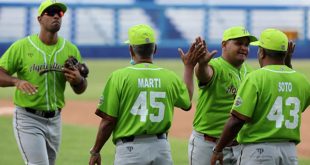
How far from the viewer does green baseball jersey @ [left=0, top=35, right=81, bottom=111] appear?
8.71 metres

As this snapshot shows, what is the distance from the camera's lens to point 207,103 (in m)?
8.16

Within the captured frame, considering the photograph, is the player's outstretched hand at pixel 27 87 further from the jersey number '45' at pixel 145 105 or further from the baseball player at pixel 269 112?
the baseball player at pixel 269 112

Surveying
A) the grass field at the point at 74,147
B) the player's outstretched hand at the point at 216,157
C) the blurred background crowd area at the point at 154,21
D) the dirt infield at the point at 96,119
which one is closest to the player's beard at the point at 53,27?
the player's outstretched hand at the point at 216,157

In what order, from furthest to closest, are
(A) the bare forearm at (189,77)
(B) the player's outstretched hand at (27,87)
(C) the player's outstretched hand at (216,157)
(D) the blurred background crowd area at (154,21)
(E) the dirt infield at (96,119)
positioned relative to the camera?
1. (D) the blurred background crowd area at (154,21)
2. (E) the dirt infield at (96,119)
3. (B) the player's outstretched hand at (27,87)
4. (A) the bare forearm at (189,77)
5. (C) the player's outstretched hand at (216,157)

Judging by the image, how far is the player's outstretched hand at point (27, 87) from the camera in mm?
8211

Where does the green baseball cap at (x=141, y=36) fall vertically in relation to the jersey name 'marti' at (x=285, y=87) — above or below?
above

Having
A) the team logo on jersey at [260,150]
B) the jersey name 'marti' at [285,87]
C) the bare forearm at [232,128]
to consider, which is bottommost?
the team logo on jersey at [260,150]

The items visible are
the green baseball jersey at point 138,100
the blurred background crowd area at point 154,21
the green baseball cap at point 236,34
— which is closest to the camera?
the green baseball jersey at point 138,100

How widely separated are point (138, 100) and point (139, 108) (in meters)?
0.07

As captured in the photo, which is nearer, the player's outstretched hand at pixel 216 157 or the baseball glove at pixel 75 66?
the player's outstretched hand at pixel 216 157

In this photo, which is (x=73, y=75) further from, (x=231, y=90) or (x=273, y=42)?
(x=273, y=42)

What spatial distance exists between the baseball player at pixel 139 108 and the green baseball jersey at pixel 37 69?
5.44 ft

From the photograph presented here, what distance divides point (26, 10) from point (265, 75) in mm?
32995

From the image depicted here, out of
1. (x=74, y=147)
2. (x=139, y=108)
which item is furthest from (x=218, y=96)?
(x=74, y=147)
